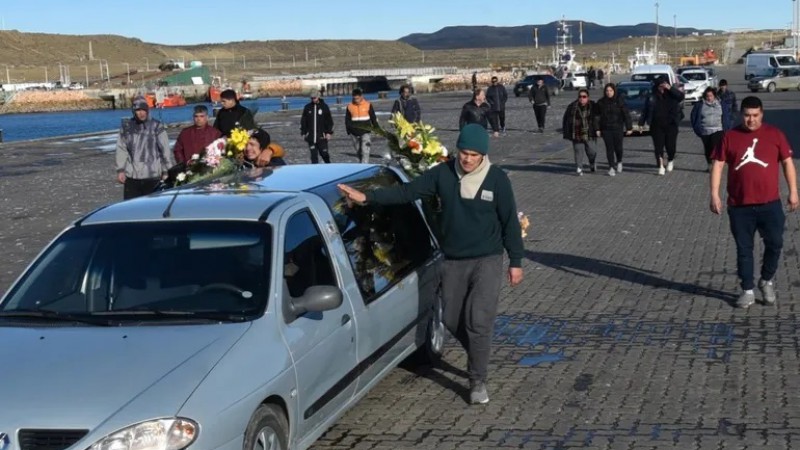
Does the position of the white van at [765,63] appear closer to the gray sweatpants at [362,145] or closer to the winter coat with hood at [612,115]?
the winter coat with hood at [612,115]

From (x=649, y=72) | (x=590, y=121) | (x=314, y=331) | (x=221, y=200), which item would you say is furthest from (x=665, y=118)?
(x=649, y=72)

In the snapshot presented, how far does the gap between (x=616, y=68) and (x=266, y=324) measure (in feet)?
440

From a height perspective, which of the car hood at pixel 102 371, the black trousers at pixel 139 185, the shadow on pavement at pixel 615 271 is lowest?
the shadow on pavement at pixel 615 271

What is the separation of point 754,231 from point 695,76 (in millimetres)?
46858

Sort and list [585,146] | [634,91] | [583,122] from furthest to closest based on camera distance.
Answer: [634,91]
[585,146]
[583,122]

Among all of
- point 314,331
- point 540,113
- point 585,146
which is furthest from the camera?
point 540,113

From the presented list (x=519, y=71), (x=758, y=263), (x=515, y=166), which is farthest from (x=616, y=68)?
(x=758, y=263)

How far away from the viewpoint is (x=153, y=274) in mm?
6648

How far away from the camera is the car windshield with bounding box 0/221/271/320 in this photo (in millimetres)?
6422

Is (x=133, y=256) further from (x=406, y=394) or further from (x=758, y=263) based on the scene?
(x=758, y=263)

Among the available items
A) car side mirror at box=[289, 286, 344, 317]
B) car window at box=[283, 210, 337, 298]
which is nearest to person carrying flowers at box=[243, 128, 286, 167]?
car window at box=[283, 210, 337, 298]

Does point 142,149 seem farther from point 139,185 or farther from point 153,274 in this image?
point 153,274

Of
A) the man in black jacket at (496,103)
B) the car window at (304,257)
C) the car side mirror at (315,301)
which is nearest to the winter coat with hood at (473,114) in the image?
the man in black jacket at (496,103)

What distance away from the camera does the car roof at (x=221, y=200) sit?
273 inches
